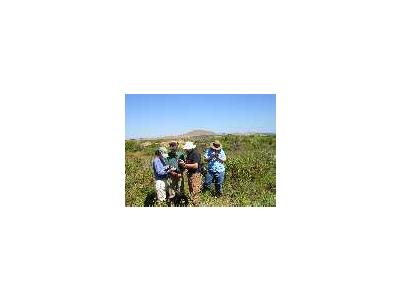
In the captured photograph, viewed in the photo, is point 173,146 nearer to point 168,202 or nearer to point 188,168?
point 188,168

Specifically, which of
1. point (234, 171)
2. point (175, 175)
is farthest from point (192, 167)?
point (234, 171)

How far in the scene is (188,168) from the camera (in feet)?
31.3

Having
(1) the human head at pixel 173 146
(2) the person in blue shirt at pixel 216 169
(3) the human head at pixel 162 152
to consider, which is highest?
(1) the human head at pixel 173 146

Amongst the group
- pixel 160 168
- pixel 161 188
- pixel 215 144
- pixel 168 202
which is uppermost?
pixel 215 144

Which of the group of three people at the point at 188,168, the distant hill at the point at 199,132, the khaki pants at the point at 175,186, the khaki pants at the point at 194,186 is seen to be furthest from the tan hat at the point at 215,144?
the khaki pants at the point at 175,186

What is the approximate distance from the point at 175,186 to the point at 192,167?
1.31ft

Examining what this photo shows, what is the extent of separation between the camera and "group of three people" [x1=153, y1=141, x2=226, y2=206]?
9.48 metres

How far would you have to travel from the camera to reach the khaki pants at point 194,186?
944 cm

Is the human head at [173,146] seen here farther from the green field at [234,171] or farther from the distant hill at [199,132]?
the distant hill at [199,132]

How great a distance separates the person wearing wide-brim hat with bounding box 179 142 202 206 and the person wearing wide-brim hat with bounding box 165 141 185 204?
0.28 ft

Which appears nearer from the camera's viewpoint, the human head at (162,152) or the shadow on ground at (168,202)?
the shadow on ground at (168,202)

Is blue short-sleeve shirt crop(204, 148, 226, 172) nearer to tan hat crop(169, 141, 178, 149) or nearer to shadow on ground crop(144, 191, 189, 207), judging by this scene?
tan hat crop(169, 141, 178, 149)

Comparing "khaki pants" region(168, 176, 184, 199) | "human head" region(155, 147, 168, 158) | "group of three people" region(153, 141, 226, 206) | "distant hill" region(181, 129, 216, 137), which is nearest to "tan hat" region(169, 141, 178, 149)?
"group of three people" region(153, 141, 226, 206)

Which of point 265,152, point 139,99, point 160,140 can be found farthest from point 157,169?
point 265,152
